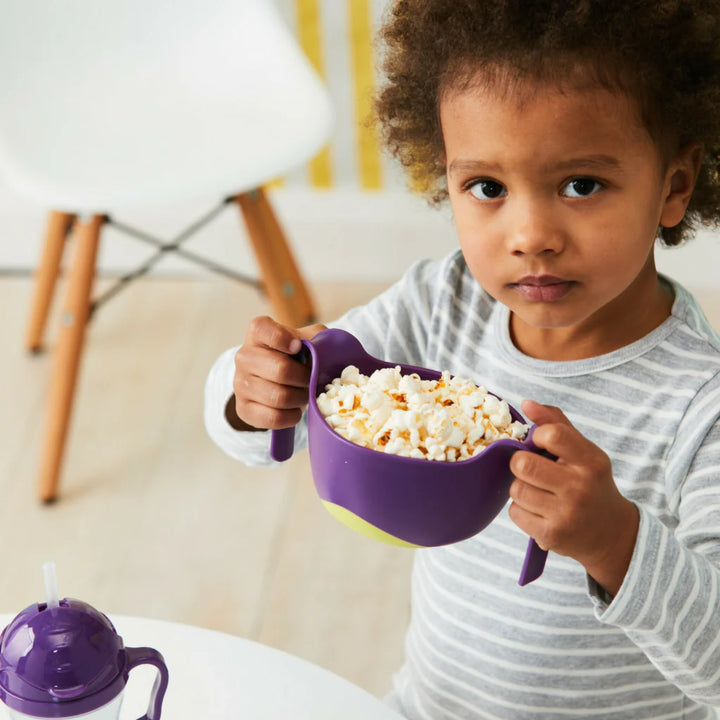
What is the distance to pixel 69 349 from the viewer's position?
6.36 ft

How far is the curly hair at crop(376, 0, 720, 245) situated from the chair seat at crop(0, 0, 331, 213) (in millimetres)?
949

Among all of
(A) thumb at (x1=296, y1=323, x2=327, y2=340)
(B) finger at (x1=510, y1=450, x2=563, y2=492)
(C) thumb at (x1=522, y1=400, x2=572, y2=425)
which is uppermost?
(C) thumb at (x1=522, y1=400, x2=572, y2=425)

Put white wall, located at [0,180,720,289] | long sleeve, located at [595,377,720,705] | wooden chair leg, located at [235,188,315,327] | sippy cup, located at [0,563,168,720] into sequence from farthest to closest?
white wall, located at [0,180,720,289] < wooden chair leg, located at [235,188,315,327] < long sleeve, located at [595,377,720,705] < sippy cup, located at [0,563,168,720]

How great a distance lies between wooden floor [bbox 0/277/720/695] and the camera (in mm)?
1791

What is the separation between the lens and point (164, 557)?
1904 millimetres

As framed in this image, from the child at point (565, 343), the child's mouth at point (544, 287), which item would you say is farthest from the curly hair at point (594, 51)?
the child's mouth at point (544, 287)

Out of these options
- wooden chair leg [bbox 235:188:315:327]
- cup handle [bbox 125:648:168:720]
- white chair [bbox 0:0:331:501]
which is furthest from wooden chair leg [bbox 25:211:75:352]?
cup handle [bbox 125:648:168:720]

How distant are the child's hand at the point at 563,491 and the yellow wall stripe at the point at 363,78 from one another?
1.63 meters

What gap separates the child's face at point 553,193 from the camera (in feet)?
2.70

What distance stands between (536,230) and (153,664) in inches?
15.8

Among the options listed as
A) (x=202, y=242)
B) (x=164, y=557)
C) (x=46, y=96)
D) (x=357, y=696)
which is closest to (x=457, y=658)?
(x=357, y=696)

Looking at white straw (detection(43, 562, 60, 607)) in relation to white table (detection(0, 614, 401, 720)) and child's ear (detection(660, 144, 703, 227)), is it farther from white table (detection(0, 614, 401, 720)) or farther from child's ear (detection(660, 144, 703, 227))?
child's ear (detection(660, 144, 703, 227))

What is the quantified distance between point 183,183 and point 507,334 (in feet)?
3.07

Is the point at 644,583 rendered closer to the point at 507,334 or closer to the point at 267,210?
the point at 507,334
